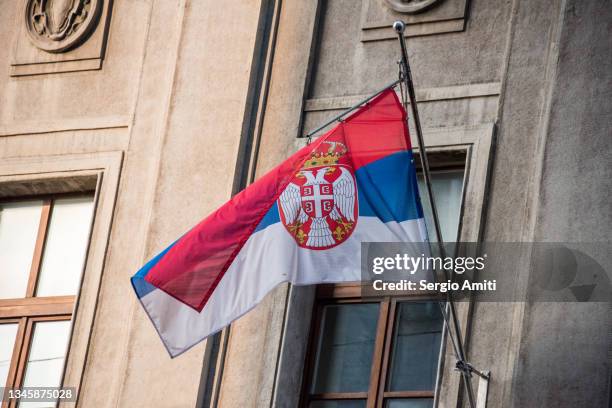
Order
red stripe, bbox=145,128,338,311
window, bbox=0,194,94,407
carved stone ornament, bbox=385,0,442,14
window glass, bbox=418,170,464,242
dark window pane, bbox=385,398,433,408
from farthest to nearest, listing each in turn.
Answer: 1. window, bbox=0,194,94,407
2. carved stone ornament, bbox=385,0,442,14
3. window glass, bbox=418,170,464,242
4. dark window pane, bbox=385,398,433,408
5. red stripe, bbox=145,128,338,311

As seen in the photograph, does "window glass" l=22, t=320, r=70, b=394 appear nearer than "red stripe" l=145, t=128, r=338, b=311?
No

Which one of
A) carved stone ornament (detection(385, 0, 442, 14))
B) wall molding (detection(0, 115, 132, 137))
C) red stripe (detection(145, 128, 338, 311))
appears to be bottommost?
red stripe (detection(145, 128, 338, 311))

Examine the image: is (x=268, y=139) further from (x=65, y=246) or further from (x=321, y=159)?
(x=65, y=246)

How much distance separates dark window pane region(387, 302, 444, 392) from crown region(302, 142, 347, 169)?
136cm

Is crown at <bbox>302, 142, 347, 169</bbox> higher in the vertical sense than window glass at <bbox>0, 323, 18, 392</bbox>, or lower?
higher

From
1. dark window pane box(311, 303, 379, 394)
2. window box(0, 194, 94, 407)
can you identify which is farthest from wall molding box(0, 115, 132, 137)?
dark window pane box(311, 303, 379, 394)

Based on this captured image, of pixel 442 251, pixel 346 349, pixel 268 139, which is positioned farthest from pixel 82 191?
pixel 442 251

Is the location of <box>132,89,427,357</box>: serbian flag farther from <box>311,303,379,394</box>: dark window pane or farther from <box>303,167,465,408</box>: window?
<box>311,303,379,394</box>: dark window pane

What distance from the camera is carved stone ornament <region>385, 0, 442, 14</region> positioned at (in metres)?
13.0

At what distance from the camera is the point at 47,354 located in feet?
44.7

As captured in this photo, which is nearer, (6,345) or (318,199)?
(318,199)

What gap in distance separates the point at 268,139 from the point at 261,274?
1.94 metres

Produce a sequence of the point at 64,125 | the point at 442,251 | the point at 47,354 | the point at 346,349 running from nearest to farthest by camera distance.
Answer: the point at 442,251
the point at 346,349
the point at 47,354
the point at 64,125

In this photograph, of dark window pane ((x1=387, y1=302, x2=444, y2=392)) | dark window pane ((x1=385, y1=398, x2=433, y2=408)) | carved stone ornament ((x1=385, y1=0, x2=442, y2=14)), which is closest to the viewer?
dark window pane ((x1=385, y1=398, x2=433, y2=408))
